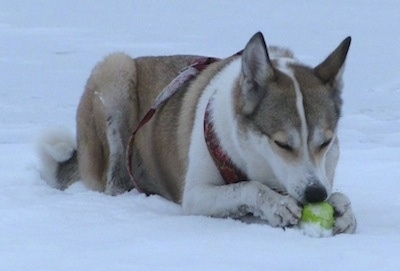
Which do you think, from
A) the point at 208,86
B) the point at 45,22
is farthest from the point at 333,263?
the point at 45,22

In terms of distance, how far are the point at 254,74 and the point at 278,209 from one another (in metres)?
0.74

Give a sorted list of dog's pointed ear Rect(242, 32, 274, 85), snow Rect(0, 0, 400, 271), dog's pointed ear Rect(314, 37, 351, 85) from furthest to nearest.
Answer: dog's pointed ear Rect(314, 37, 351, 85) < dog's pointed ear Rect(242, 32, 274, 85) < snow Rect(0, 0, 400, 271)

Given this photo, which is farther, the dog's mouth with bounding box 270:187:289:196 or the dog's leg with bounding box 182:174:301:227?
the dog's mouth with bounding box 270:187:289:196

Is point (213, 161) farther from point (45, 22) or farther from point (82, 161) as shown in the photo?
point (45, 22)

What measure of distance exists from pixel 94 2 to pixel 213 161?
10747mm

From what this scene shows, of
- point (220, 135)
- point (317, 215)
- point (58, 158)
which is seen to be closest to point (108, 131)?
point (58, 158)

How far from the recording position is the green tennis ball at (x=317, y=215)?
408 cm

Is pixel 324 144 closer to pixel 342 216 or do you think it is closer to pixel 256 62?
pixel 342 216

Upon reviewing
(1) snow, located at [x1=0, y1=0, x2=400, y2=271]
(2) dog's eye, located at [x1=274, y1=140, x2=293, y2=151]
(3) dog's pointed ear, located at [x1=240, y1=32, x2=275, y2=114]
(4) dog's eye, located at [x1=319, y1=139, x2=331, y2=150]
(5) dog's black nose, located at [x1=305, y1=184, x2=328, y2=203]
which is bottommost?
(1) snow, located at [x1=0, y1=0, x2=400, y2=271]

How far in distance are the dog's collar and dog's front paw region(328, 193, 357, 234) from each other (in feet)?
1.86

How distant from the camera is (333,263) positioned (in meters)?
3.44

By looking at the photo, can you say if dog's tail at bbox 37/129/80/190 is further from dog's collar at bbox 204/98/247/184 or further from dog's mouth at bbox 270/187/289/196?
dog's mouth at bbox 270/187/289/196

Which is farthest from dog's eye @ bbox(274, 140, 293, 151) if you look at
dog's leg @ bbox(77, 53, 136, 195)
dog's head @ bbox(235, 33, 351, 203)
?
dog's leg @ bbox(77, 53, 136, 195)

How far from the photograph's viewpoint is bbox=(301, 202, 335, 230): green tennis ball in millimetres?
4078
